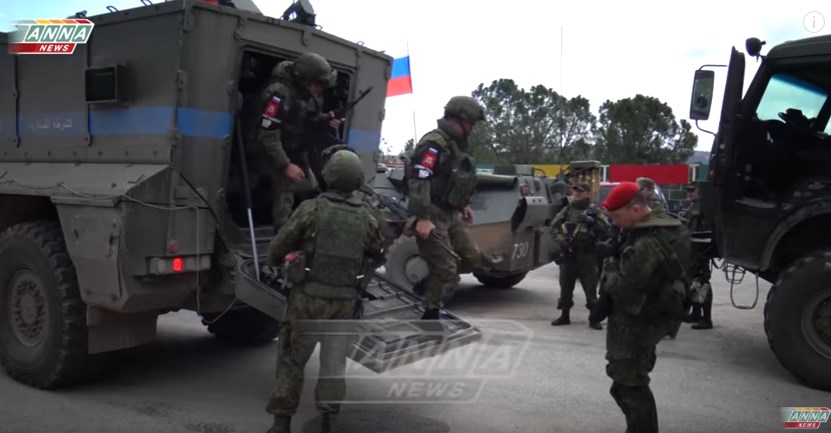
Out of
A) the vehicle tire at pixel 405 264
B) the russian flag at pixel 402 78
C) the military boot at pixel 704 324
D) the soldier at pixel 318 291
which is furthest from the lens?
the russian flag at pixel 402 78

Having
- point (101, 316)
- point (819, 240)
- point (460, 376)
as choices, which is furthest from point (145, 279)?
point (819, 240)

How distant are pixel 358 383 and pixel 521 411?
4.01 ft

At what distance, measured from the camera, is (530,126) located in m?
40.5

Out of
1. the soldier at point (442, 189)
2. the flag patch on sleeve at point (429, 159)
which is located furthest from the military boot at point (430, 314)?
the flag patch on sleeve at point (429, 159)

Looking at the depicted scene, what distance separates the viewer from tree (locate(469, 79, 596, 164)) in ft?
128

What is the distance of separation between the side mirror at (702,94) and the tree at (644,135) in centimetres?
3114

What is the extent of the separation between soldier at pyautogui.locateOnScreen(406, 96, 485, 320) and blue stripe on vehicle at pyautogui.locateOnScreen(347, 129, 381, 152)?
1.03m

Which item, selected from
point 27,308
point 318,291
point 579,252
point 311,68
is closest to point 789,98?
point 579,252

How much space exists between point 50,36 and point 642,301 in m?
4.41

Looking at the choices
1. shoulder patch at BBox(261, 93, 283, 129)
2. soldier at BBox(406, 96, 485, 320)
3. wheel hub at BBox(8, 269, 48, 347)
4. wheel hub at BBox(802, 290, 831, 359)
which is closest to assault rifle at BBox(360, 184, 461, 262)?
soldier at BBox(406, 96, 485, 320)

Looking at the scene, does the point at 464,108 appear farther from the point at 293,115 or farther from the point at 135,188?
the point at 135,188

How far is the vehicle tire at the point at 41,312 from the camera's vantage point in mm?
4746

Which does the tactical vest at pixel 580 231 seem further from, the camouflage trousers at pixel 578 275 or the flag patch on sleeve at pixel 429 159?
the flag patch on sleeve at pixel 429 159

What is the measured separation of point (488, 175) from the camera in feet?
30.3
